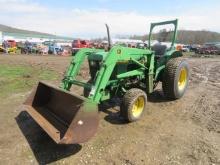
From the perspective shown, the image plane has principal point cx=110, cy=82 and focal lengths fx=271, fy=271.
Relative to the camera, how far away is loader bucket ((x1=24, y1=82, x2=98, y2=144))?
161 inches

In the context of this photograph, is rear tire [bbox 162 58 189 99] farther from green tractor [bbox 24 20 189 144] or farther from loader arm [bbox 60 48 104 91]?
loader arm [bbox 60 48 104 91]

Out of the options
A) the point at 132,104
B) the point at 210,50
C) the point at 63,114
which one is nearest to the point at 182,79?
the point at 132,104

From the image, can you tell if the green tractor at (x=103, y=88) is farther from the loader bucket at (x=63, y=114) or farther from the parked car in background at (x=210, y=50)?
the parked car in background at (x=210, y=50)

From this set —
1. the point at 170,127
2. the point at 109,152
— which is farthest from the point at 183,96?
the point at 109,152

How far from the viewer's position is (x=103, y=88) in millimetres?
5086

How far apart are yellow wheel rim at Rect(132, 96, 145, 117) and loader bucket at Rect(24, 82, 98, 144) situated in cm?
139

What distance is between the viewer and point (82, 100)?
4.37 meters

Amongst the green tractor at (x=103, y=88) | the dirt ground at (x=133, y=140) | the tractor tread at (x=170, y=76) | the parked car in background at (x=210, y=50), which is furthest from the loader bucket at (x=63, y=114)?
the parked car in background at (x=210, y=50)

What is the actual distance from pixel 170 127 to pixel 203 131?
622 millimetres

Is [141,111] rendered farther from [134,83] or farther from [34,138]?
[34,138]

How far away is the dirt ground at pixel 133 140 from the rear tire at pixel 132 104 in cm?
17

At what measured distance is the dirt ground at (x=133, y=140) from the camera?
4230 millimetres

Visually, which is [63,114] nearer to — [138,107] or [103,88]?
[103,88]

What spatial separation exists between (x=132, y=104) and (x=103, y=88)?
0.69 m
